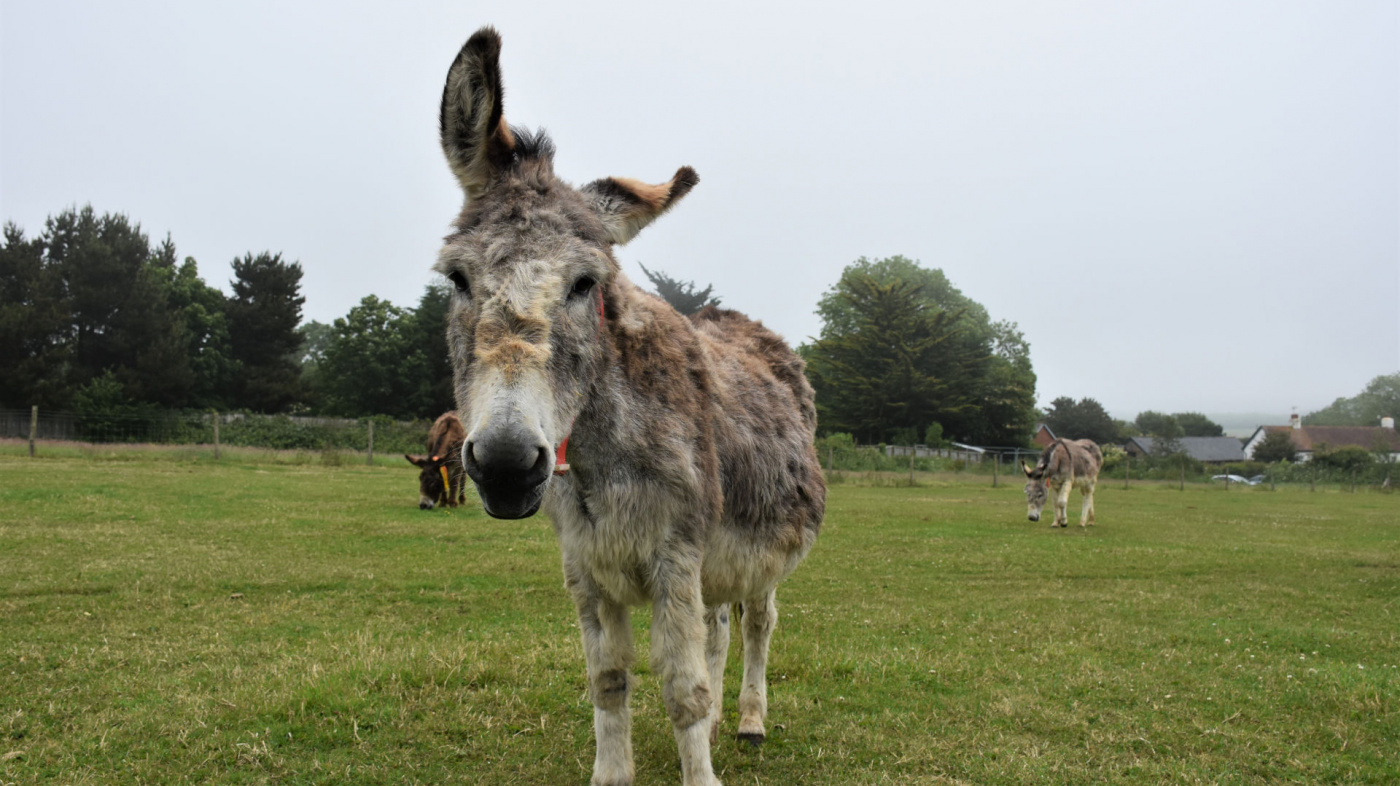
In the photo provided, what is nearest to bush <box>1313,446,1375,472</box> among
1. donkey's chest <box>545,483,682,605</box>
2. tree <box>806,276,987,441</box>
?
tree <box>806,276,987,441</box>

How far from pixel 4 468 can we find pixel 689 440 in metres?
27.0

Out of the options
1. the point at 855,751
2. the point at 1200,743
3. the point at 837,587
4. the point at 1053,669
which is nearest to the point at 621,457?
the point at 855,751

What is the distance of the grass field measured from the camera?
15.0 ft

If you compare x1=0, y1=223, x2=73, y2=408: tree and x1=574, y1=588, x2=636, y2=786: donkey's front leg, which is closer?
x1=574, y1=588, x2=636, y2=786: donkey's front leg

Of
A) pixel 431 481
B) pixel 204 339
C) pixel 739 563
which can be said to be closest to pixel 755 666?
pixel 739 563

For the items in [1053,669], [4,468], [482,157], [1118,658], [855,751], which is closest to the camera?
[482,157]

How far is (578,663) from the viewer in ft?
20.5

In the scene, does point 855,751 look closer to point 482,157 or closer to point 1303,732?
point 1303,732

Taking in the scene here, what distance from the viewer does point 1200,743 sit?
16.6ft

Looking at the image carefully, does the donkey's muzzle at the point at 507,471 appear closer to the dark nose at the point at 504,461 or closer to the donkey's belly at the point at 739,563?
the dark nose at the point at 504,461

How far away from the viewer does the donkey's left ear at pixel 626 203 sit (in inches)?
136

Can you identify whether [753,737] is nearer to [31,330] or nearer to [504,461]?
[504,461]

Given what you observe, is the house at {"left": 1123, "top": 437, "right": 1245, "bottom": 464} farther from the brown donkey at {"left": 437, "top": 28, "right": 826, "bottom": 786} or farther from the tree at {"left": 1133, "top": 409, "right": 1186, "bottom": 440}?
the brown donkey at {"left": 437, "top": 28, "right": 826, "bottom": 786}

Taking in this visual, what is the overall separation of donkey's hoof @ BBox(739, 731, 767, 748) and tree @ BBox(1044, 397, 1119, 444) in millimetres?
82489
